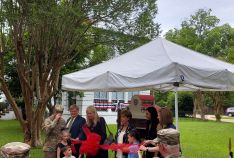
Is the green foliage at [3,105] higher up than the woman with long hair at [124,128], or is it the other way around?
the woman with long hair at [124,128]

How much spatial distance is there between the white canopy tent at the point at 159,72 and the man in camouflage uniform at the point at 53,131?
0.76 m

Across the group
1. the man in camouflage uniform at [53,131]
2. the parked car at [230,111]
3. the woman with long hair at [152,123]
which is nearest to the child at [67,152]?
the man in camouflage uniform at [53,131]

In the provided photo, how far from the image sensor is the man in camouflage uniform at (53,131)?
8945mm

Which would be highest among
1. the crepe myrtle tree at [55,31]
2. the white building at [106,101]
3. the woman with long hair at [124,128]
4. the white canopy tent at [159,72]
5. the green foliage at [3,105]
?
the crepe myrtle tree at [55,31]

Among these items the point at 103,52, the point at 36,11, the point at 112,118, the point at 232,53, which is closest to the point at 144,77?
the point at 36,11

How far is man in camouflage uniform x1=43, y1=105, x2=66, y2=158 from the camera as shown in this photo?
8945mm

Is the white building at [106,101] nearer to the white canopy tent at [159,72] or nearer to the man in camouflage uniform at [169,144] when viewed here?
the white canopy tent at [159,72]

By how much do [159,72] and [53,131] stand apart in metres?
2.98

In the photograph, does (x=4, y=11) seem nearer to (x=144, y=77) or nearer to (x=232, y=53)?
(x=144, y=77)

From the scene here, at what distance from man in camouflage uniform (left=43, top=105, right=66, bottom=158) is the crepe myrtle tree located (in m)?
4.79

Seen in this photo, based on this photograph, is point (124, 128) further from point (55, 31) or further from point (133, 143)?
point (55, 31)

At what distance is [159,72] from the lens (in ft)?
23.9

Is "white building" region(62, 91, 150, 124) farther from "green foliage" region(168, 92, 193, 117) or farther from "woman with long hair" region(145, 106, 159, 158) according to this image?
"woman with long hair" region(145, 106, 159, 158)

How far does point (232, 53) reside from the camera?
4238 cm
